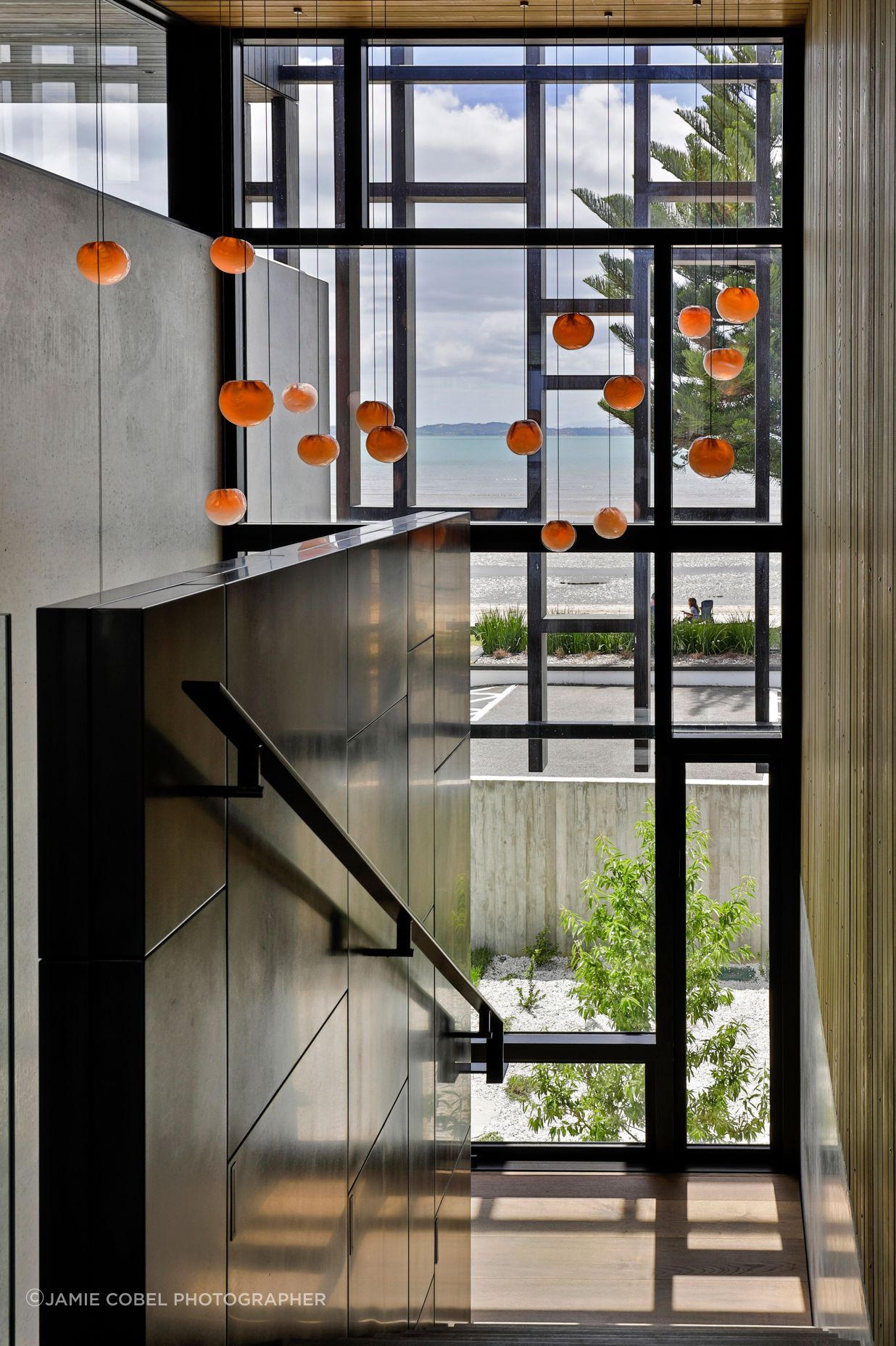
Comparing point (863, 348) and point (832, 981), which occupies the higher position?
point (863, 348)

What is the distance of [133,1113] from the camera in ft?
6.19

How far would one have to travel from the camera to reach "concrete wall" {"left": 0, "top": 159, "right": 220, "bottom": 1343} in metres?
3.91

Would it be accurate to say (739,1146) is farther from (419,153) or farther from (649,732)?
(419,153)

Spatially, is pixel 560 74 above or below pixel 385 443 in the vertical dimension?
above

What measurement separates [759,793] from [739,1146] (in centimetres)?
190

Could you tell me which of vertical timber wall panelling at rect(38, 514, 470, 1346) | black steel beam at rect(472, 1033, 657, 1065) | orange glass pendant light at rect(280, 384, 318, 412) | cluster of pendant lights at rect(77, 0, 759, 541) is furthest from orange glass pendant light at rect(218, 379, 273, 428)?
black steel beam at rect(472, 1033, 657, 1065)

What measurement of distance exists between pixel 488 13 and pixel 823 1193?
5.55m

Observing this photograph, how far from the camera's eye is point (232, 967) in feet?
7.62

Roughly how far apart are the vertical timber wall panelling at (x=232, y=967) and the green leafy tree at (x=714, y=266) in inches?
107

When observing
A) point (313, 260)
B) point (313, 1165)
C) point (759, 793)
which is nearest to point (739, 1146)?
point (759, 793)

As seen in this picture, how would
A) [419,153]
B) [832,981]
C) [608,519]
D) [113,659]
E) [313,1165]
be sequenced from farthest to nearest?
[419,153], [608,519], [832,981], [313,1165], [113,659]

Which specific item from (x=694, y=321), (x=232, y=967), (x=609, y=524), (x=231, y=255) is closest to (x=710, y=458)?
(x=694, y=321)

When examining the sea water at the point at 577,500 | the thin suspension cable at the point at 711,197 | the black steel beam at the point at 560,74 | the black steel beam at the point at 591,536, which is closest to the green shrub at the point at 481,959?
the sea water at the point at 577,500

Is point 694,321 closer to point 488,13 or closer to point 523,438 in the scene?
point 523,438
